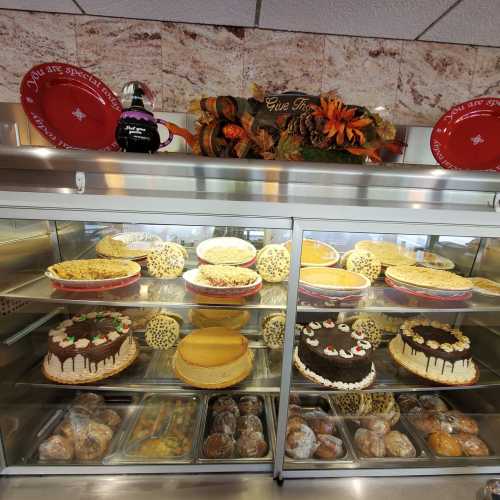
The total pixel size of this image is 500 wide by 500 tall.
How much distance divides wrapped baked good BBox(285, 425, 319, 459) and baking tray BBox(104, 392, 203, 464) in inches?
18.7

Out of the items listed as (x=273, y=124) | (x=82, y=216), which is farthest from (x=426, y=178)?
(x=82, y=216)

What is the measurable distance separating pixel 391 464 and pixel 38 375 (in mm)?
1825

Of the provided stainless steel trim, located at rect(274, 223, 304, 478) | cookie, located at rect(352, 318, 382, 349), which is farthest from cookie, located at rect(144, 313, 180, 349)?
cookie, located at rect(352, 318, 382, 349)

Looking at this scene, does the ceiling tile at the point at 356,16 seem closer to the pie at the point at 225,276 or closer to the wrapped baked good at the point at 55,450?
the pie at the point at 225,276

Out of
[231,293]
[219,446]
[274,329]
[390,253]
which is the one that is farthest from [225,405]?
[390,253]

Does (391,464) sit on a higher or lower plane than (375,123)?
lower

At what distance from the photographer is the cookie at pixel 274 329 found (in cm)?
154

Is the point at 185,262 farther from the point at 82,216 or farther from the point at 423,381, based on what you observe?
the point at 423,381

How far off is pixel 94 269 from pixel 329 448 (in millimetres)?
1458

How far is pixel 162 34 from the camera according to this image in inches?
67.5

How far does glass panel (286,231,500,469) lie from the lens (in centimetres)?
140

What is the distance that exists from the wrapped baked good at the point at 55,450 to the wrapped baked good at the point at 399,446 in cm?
157

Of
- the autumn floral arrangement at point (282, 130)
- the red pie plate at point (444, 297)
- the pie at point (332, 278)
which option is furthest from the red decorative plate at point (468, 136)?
the pie at point (332, 278)

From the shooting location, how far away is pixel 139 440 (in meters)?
1.45
